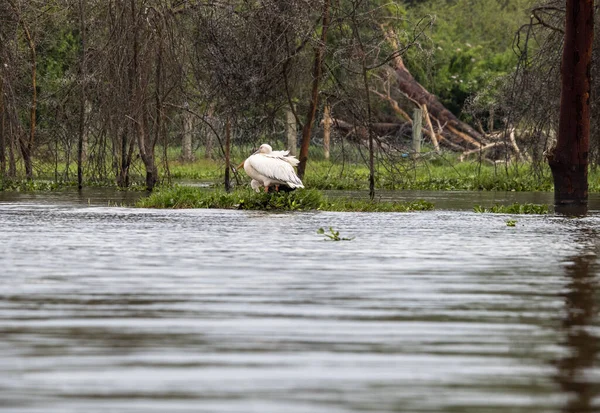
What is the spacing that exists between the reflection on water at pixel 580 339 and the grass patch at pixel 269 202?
995 cm

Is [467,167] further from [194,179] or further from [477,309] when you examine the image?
[477,309]

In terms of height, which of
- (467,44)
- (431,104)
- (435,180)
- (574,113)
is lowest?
(435,180)

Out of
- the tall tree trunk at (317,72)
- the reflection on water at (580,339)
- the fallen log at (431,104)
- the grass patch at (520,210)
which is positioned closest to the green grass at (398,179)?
the tall tree trunk at (317,72)

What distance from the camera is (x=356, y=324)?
322 inches

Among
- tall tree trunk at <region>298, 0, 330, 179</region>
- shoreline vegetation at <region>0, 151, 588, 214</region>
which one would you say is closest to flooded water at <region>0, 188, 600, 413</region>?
shoreline vegetation at <region>0, 151, 588, 214</region>

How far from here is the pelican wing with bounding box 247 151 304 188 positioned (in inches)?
889

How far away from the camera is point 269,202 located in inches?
895

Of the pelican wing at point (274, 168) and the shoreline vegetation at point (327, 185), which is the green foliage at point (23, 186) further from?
the pelican wing at point (274, 168)

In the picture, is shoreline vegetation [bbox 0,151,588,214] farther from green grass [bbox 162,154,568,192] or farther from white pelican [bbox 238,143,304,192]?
white pelican [bbox 238,143,304,192]

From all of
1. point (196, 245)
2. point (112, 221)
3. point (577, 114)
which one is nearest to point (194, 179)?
point (577, 114)

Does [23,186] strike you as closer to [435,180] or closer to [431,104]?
[435,180]

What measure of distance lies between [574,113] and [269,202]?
5.70 m

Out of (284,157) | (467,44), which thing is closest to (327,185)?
(284,157)

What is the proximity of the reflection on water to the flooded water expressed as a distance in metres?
0.02
